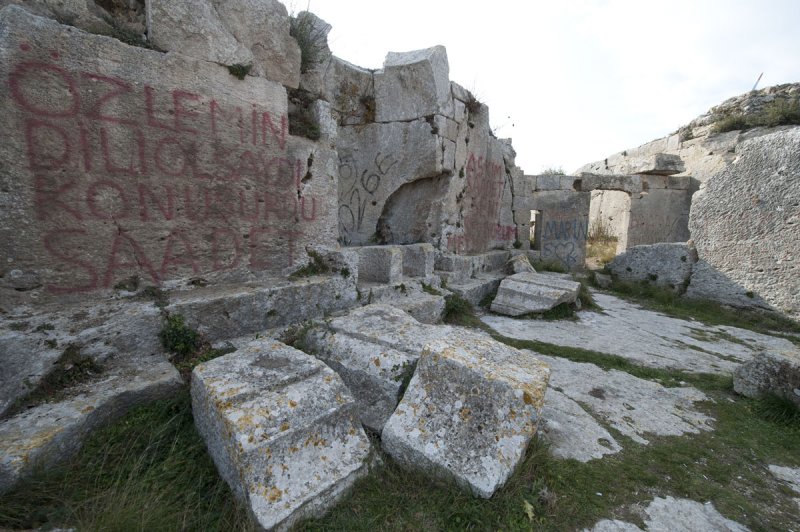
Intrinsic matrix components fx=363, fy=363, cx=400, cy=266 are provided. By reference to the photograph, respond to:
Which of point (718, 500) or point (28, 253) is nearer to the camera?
point (718, 500)

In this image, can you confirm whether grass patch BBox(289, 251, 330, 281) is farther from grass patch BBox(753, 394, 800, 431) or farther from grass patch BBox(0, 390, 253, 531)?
grass patch BBox(753, 394, 800, 431)

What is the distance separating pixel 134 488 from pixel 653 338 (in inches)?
190

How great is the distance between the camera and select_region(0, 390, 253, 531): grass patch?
143cm

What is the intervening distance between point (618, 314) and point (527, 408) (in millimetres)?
4166

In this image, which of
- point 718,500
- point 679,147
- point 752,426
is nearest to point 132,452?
point 718,500

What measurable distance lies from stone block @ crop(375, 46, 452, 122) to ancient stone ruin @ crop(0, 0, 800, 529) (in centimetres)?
148

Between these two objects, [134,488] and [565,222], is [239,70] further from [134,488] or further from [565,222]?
[565,222]

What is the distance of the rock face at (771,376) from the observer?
2.54m

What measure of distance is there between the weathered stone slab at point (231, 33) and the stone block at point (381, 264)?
Result: 1.96 m

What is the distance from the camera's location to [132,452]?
178cm

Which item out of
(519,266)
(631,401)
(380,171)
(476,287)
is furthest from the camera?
(519,266)

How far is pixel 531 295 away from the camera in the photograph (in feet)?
15.9

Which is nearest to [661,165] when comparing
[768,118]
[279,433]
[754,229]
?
[768,118]

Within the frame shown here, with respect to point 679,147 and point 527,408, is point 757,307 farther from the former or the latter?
point 679,147
